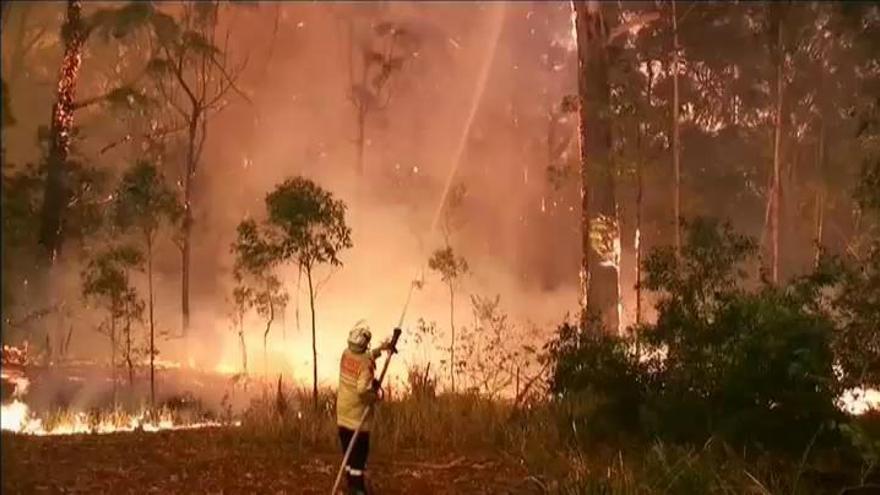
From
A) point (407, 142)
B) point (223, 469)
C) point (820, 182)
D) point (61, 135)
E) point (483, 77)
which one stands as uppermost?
point (483, 77)

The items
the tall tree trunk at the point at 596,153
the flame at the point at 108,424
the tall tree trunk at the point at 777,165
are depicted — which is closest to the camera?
the flame at the point at 108,424

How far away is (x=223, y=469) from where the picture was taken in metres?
9.70

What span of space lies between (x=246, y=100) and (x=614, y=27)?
24.7 metres

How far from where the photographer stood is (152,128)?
35.5 metres

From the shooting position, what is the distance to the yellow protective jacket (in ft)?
27.8

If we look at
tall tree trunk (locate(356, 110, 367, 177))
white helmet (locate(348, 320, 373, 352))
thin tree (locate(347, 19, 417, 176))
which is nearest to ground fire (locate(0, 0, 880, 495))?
white helmet (locate(348, 320, 373, 352))

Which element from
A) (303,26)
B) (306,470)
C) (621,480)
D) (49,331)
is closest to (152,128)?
(303,26)

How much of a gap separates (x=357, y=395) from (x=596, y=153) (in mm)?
11016

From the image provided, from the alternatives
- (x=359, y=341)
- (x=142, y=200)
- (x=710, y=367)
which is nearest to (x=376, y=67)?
(x=142, y=200)

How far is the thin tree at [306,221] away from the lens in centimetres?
1341

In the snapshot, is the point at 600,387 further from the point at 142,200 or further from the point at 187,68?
the point at 187,68

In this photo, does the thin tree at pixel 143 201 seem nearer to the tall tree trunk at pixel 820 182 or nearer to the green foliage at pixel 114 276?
the green foliage at pixel 114 276

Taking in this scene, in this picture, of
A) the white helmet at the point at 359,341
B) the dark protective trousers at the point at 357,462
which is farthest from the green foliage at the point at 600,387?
the white helmet at the point at 359,341

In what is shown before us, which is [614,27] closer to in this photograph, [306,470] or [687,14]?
[687,14]
